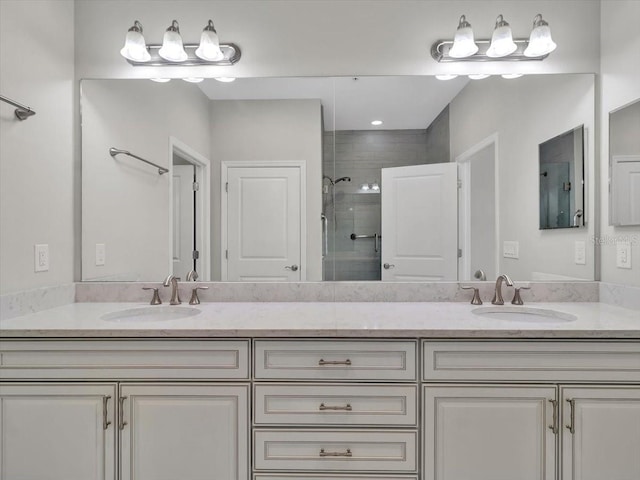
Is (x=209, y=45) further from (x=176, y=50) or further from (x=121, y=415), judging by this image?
(x=121, y=415)

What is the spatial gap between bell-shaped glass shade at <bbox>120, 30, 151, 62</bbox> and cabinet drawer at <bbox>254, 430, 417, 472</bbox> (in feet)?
5.87

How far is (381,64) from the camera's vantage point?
1.90 m

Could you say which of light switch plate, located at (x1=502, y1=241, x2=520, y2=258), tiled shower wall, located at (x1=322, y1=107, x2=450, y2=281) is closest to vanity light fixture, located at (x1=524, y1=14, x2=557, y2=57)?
tiled shower wall, located at (x1=322, y1=107, x2=450, y2=281)

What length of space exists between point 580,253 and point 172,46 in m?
2.26

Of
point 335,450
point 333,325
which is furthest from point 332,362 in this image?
point 335,450

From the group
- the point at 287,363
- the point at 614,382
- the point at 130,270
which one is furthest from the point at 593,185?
the point at 130,270

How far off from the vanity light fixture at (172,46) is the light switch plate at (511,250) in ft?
6.19

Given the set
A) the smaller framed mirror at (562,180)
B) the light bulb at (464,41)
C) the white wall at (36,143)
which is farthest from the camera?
the smaller framed mirror at (562,180)

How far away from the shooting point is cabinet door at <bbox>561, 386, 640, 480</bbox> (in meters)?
1.32

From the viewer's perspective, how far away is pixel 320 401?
135 cm

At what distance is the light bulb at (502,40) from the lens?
173 centimetres

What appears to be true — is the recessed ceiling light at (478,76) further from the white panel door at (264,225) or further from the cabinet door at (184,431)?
the cabinet door at (184,431)

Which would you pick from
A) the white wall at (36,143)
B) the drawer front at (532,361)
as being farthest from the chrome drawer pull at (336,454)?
the white wall at (36,143)

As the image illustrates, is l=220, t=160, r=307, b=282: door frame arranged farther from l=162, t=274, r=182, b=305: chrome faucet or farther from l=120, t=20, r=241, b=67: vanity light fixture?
l=120, t=20, r=241, b=67: vanity light fixture
